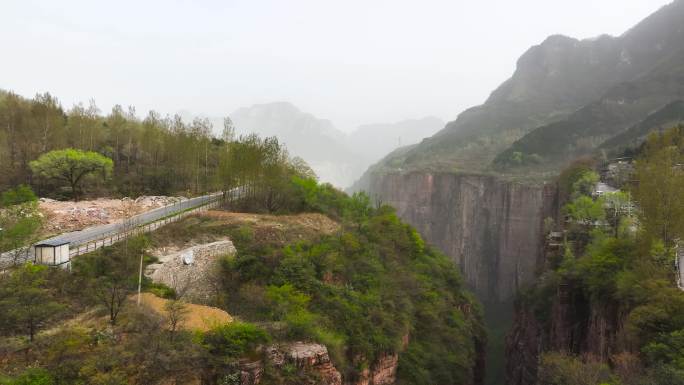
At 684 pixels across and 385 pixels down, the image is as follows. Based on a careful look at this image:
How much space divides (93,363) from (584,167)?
163ft

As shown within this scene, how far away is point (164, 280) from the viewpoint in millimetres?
17703

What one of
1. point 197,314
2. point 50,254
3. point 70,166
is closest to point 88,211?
point 70,166

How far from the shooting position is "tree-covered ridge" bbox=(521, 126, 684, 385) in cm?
1416

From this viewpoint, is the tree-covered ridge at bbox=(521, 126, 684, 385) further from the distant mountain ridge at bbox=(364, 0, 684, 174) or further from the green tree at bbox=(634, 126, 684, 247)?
the distant mountain ridge at bbox=(364, 0, 684, 174)

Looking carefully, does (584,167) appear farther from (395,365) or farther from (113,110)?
(113,110)

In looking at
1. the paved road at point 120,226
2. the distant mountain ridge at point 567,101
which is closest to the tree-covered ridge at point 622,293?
the paved road at point 120,226

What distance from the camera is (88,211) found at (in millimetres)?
24688

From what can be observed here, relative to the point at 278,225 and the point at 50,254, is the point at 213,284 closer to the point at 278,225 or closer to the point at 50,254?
the point at 50,254

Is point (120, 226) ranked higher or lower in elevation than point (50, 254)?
higher

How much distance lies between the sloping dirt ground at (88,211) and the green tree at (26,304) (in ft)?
29.7

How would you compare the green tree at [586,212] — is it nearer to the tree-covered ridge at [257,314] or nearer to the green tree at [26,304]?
the tree-covered ridge at [257,314]

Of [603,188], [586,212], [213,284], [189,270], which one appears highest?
[603,188]

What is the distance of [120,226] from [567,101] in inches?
4553

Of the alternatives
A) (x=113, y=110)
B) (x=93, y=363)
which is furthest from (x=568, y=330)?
(x=113, y=110)
